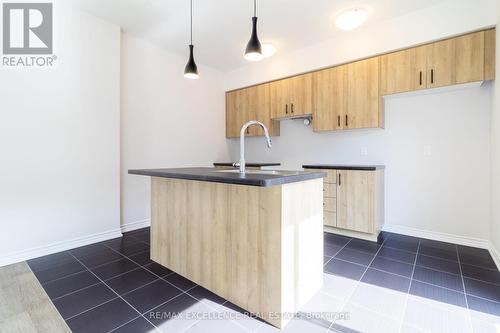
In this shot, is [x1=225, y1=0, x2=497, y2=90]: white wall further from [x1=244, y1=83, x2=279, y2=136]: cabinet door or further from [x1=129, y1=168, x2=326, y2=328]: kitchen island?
[x1=129, y1=168, x2=326, y2=328]: kitchen island

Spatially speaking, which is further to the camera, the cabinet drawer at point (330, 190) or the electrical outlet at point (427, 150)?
the cabinet drawer at point (330, 190)

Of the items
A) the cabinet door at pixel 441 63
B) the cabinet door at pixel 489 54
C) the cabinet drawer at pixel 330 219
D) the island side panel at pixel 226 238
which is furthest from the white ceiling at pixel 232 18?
the cabinet drawer at pixel 330 219

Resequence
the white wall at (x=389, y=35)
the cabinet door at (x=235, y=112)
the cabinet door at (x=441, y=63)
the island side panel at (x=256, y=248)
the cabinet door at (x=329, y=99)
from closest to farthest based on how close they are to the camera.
Result: the island side panel at (x=256, y=248), the white wall at (x=389, y=35), the cabinet door at (x=441, y=63), the cabinet door at (x=329, y=99), the cabinet door at (x=235, y=112)

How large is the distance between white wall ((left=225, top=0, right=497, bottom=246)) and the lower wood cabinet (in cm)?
35

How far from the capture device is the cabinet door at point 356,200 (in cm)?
298

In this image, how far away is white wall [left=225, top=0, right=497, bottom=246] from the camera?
8.93 feet

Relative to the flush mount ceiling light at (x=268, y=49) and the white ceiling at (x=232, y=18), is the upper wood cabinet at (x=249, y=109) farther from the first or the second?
the white ceiling at (x=232, y=18)

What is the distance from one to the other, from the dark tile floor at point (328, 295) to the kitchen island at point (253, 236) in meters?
0.12

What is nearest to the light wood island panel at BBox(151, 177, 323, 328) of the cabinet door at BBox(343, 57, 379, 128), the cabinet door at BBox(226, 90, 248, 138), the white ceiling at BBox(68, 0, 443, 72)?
the cabinet door at BBox(343, 57, 379, 128)

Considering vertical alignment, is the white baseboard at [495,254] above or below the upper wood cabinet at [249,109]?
below

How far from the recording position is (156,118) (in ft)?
12.5

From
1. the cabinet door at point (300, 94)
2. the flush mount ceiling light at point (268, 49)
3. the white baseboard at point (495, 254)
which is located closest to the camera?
the white baseboard at point (495, 254)

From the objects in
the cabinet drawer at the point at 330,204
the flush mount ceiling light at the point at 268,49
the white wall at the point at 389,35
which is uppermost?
the flush mount ceiling light at the point at 268,49

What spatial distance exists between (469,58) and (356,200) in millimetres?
1914
